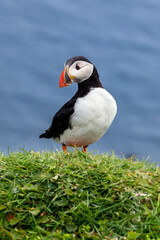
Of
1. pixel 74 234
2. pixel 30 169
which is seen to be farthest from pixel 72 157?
pixel 74 234

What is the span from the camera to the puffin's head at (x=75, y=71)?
5074 mm

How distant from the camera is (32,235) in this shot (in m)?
3.63

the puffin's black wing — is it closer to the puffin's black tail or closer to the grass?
the puffin's black tail

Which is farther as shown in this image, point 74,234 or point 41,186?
point 41,186

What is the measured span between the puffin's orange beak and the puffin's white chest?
0.28 metres

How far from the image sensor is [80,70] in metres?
5.07

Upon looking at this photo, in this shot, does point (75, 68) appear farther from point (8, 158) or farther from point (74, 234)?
point (74, 234)

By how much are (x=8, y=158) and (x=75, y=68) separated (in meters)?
1.54

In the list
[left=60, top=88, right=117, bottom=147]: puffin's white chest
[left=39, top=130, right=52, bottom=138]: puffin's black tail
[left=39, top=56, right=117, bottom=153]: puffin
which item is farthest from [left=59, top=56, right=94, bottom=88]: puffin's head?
[left=39, top=130, right=52, bottom=138]: puffin's black tail

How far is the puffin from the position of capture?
4.96 m

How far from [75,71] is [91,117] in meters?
0.69

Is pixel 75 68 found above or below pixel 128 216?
above

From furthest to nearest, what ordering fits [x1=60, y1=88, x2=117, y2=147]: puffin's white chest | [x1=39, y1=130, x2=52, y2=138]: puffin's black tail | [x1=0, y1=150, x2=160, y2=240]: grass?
[x1=39, y1=130, x2=52, y2=138]: puffin's black tail
[x1=60, y1=88, x2=117, y2=147]: puffin's white chest
[x1=0, y1=150, x2=160, y2=240]: grass

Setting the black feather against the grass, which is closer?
the grass
